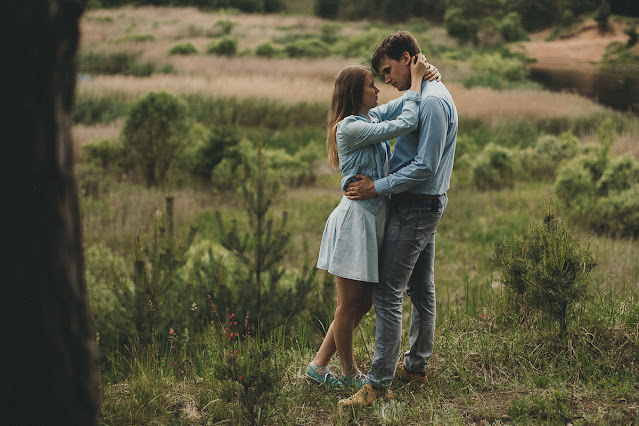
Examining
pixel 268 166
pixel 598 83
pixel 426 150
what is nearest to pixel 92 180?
pixel 268 166

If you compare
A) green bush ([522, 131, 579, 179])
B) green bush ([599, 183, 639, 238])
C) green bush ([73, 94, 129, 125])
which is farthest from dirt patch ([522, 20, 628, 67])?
green bush ([73, 94, 129, 125])

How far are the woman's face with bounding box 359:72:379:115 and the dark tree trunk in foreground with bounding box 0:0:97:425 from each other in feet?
6.13

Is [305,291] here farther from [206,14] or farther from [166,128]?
[206,14]

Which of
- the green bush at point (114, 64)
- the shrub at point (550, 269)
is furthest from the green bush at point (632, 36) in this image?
the shrub at point (550, 269)

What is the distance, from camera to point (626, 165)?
1039 cm

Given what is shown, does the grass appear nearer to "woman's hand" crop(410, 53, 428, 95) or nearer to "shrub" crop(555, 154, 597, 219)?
"shrub" crop(555, 154, 597, 219)

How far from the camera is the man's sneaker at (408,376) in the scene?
11.0 feet

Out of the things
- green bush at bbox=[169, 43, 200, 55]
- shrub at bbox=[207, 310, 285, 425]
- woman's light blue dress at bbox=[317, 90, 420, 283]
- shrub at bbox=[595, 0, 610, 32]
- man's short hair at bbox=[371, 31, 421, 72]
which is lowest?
shrub at bbox=[207, 310, 285, 425]

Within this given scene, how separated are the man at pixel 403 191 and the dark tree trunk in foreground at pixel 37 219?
1820mm

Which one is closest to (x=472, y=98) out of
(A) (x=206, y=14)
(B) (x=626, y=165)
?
(B) (x=626, y=165)

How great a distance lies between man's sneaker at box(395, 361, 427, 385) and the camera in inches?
132

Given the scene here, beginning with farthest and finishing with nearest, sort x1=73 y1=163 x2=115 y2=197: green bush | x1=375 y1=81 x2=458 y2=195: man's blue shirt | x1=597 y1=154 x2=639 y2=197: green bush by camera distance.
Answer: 1. x1=73 y1=163 x2=115 y2=197: green bush
2. x1=597 y1=154 x2=639 y2=197: green bush
3. x1=375 y1=81 x2=458 y2=195: man's blue shirt

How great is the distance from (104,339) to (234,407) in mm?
2758

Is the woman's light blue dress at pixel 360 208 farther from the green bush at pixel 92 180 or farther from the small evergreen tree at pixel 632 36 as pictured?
the small evergreen tree at pixel 632 36
